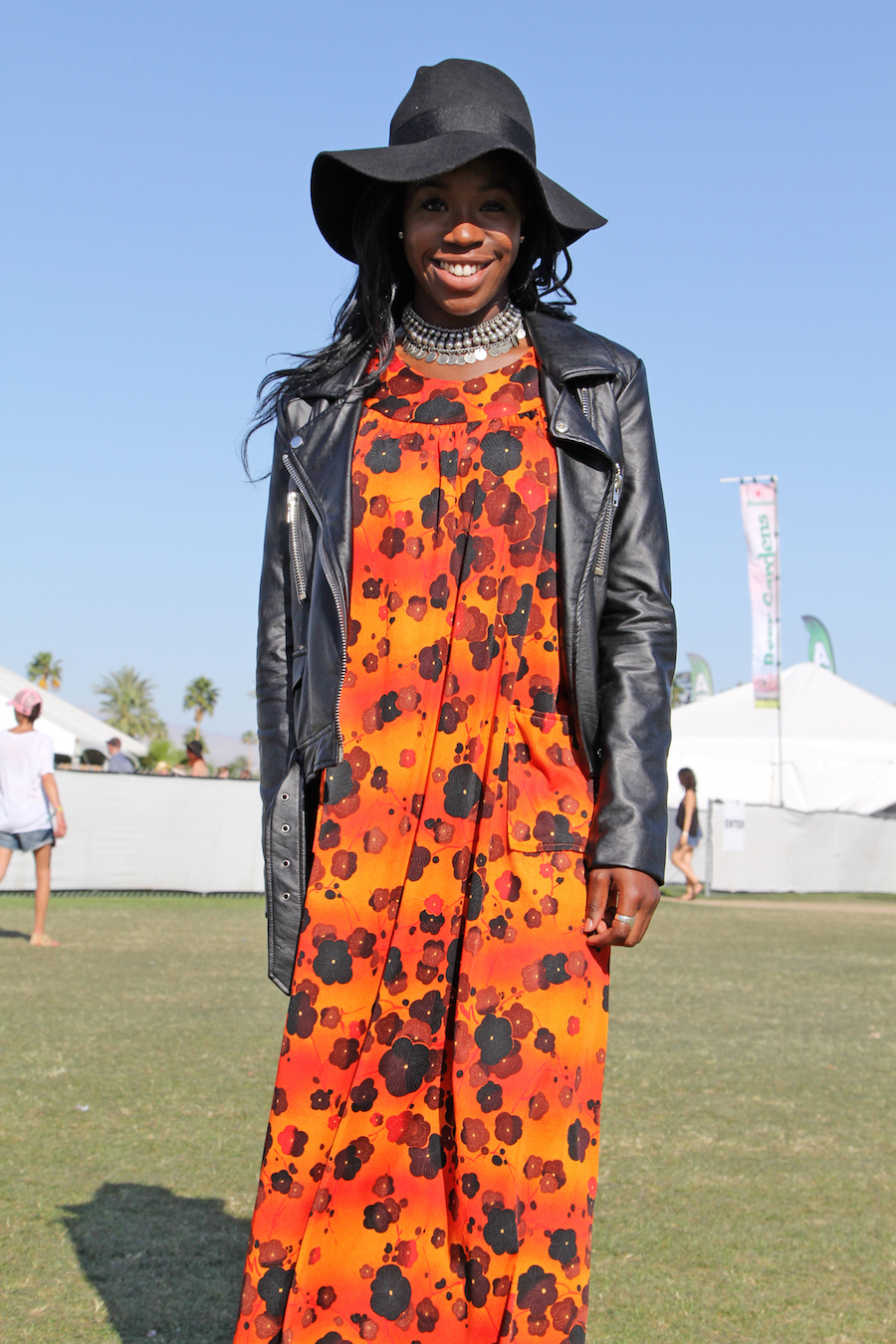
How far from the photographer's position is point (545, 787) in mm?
2418

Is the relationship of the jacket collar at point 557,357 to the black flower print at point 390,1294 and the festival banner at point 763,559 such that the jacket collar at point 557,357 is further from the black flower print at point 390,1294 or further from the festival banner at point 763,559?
the festival banner at point 763,559

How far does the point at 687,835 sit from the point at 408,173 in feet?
59.8

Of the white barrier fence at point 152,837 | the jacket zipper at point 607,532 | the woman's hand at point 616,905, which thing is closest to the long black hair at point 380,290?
the jacket zipper at point 607,532

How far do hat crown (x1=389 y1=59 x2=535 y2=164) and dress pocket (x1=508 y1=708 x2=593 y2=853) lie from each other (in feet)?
3.50

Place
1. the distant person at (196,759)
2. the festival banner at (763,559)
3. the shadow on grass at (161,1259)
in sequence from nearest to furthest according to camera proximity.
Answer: the shadow on grass at (161,1259) → the distant person at (196,759) → the festival banner at (763,559)

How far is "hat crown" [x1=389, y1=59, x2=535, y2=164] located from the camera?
8.41 feet

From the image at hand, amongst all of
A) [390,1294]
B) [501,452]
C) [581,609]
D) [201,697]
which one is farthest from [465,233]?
[201,697]

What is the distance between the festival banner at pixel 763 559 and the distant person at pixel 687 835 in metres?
5.34

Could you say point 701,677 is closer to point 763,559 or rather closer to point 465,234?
point 763,559

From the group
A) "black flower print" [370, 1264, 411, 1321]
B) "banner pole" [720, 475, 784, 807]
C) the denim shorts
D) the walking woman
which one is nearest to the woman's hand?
the walking woman

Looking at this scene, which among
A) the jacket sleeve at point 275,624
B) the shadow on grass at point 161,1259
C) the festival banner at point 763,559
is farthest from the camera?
the festival banner at point 763,559

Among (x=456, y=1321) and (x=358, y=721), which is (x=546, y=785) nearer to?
(x=358, y=721)

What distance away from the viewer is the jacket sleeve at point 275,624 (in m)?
2.66

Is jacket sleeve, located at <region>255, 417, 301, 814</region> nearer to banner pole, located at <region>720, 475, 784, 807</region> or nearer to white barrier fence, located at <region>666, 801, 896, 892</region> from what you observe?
white barrier fence, located at <region>666, 801, 896, 892</region>
